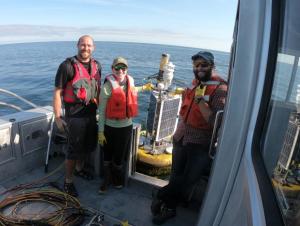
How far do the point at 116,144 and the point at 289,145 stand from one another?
104 inches

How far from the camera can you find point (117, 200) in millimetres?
3457

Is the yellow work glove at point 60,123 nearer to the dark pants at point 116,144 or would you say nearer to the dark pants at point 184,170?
the dark pants at point 116,144

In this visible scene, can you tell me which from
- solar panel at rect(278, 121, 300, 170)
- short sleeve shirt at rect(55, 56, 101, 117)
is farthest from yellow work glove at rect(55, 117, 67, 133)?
solar panel at rect(278, 121, 300, 170)

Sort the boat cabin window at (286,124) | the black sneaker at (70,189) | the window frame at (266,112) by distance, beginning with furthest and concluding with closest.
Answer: the black sneaker at (70,189), the window frame at (266,112), the boat cabin window at (286,124)

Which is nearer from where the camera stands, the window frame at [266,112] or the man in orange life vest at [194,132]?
the window frame at [266,112]

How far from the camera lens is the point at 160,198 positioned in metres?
3.00

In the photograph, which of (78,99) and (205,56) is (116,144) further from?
(205,56)

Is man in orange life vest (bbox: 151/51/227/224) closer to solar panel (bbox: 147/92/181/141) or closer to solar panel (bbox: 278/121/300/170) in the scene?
solar panel (bbox: 147/92/181/141)

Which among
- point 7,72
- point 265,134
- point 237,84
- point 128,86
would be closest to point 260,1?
point 237,84

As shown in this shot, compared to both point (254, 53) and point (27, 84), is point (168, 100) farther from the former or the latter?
point (27, 84)

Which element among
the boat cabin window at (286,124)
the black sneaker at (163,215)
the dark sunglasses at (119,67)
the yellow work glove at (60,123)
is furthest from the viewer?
the yellow work glove at (60,123)

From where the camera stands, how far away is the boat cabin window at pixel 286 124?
79 centimetres

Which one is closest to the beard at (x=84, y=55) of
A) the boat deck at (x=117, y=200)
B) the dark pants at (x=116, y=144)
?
the dark pants at (x=116, y=144)

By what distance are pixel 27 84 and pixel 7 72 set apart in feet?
18.0
